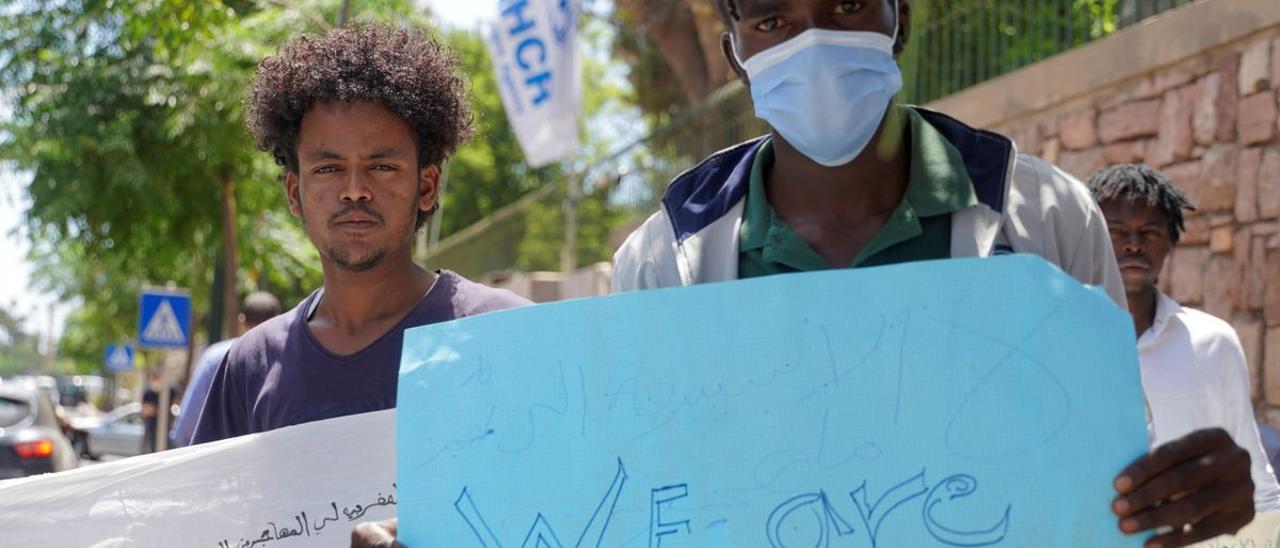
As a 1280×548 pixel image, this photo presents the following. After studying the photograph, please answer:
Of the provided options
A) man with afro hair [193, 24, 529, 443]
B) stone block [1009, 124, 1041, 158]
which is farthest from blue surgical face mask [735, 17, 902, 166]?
stone block [1009, 124, 1041, 158]

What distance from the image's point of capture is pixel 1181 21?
6195 millimetres

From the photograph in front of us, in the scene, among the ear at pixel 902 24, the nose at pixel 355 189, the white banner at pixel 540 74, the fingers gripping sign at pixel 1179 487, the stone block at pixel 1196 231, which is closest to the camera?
the fingers gripping sign at pixel 1179 487

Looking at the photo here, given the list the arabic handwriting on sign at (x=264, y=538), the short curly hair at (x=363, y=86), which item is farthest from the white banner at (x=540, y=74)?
the arabic handwriting on sign at (x=264, y=538)

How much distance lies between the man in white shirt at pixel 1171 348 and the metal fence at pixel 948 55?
2.70 m

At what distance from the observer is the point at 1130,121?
6.68 metres

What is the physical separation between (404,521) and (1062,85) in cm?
589

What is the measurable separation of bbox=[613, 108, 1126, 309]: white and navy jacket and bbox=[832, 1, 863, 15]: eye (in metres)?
0.21

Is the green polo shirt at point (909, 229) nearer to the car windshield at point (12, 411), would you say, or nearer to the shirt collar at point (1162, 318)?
the shirt collar at point (1162, 318)

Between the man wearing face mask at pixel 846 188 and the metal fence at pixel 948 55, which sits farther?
the metal fence at pixel 948 55

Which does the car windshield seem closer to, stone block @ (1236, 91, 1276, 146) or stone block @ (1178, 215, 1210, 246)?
stone block @ (1178, 215, 1210, 246)

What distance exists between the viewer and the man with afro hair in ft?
8.42

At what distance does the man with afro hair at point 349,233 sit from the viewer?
101 inches

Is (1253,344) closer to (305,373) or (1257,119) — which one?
(1257,119)

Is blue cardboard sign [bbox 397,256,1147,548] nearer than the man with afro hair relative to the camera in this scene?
Yes
